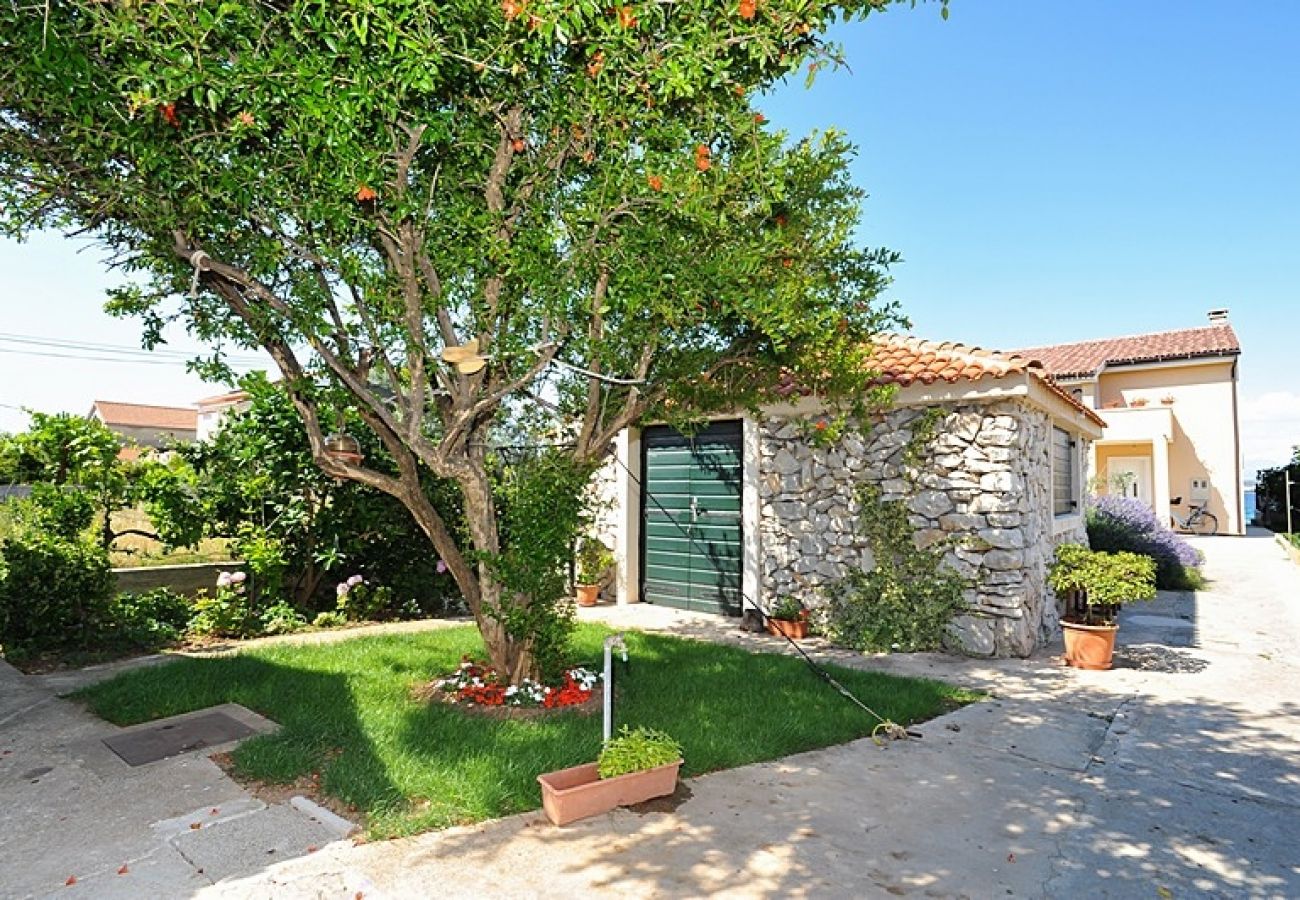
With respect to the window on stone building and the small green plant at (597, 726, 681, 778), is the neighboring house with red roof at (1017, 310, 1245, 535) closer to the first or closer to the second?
the window on stone building

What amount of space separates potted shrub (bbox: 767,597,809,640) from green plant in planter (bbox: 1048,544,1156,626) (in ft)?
9.25

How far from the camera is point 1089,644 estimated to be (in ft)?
22.9

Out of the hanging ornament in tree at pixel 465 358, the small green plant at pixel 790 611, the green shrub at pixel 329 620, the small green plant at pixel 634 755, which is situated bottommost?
the green shrub at pixel 329 620

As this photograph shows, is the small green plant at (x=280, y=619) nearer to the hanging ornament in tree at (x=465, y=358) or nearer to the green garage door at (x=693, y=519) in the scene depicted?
the green garage door at (x=693, y=519)

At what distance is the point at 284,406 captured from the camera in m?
8.55

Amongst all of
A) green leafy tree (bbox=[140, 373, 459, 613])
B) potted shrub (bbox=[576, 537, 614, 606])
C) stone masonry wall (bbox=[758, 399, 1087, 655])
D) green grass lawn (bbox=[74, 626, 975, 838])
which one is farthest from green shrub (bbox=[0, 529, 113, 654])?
stone masonry wall (bbox=[758, 399, 1087, 655])

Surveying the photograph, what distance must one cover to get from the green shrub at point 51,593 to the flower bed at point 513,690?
4.32 metres

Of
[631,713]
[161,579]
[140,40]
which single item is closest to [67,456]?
[161,579]

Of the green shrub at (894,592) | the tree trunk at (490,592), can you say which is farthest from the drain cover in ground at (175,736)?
the green shrub at (894,592)

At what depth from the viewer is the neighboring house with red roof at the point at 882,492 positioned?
751 centimetres

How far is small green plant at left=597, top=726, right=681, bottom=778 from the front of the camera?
3756 millimetres

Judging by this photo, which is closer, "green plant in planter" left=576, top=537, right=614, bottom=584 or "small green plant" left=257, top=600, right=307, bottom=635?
"small green plant" left=257, top=600, right=307, bottom=635

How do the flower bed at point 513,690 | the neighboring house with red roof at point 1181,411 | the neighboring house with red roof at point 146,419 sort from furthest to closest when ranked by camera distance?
1. the neighboring house with red roof at point 146,419
2. the neighboring house with red roof at point 1181,411
3. the flower bed at point 513,690

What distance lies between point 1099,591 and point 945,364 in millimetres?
2805
